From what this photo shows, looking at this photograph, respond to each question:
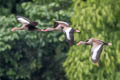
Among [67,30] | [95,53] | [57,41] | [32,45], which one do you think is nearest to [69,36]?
[67,30]

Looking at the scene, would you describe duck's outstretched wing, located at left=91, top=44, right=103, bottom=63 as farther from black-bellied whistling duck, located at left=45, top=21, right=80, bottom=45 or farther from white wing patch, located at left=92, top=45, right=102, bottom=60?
black-bellied whistling duck, located at left=45, top=21, right=80, bottom=45

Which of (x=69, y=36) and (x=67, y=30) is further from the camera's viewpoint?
(x=67, y=30)

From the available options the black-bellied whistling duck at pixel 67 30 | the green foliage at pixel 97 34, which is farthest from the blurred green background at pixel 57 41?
the black-bellied whistling duck at pixel 67 30

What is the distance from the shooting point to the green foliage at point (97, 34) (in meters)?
7.80

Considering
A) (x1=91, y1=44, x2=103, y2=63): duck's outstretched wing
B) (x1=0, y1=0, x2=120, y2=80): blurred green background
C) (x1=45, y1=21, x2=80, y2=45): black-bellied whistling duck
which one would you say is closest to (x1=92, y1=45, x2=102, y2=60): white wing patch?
(x1=91, y1=44, x2=103, y2=63): duck's outstretched wing

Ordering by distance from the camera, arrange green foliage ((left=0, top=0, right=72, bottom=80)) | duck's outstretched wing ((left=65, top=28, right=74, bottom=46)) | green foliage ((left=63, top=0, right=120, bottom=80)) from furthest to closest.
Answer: green foliage ((left=0, top=0, right=72, bottom=80))
green foliage ((left=63, top=0, right=120, bottom=80))
duck's outstretched wing ((left=65, top=28, right=74, bottom=46))

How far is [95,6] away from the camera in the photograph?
7.86 m

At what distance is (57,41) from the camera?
8938 mm

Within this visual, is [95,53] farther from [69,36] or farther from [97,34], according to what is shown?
[97,34]

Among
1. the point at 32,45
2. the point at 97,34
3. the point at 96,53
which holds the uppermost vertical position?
the point at 96,53

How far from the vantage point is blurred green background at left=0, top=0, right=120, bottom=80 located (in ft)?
25.8

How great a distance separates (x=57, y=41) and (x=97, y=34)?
4.22 feet

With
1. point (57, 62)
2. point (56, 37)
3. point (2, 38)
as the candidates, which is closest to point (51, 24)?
point (56, 37)

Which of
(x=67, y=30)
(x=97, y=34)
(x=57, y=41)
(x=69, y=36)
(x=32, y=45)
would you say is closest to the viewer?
(x=69, y=36)
